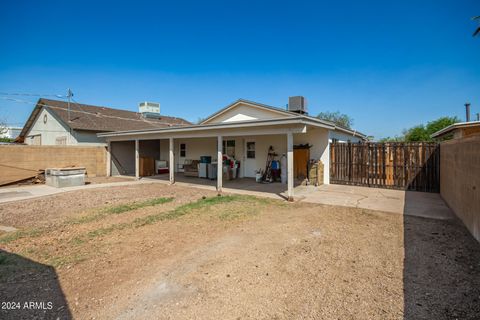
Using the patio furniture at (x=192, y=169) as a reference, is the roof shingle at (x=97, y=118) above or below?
above

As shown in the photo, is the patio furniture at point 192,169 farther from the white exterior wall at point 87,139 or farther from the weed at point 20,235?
the weed at point 20,235

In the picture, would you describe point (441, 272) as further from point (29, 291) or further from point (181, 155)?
point (181, 155)

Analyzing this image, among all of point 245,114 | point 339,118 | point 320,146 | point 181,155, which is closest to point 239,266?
point 320,146

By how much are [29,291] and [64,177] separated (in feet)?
32.4

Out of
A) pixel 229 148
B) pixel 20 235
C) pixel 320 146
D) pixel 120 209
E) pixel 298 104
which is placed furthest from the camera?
pixel 229 148

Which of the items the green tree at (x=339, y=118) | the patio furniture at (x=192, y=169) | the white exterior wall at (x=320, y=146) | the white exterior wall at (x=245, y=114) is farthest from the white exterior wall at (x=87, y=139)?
the green tree at (x=339, y=118)

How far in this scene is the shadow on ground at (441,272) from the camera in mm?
2398

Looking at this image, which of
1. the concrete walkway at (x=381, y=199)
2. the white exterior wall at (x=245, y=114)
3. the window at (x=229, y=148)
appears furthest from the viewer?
the window at (x=229, y=148)

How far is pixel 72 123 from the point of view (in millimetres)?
14758

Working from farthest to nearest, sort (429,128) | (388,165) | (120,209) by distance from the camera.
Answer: (429,128), (388,165), (120,209)

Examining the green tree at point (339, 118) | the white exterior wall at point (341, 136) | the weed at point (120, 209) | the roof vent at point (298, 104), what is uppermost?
the green tree at point (339, 118)

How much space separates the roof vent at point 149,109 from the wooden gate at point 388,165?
1839cm

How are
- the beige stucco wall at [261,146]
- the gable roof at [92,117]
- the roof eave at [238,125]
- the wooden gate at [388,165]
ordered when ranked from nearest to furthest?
the roof eave at [238,125], the wooden gate at [388,165], the beige stucco wall at [261,146], the gable roof at [92,117]

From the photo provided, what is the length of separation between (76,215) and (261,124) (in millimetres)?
6141
